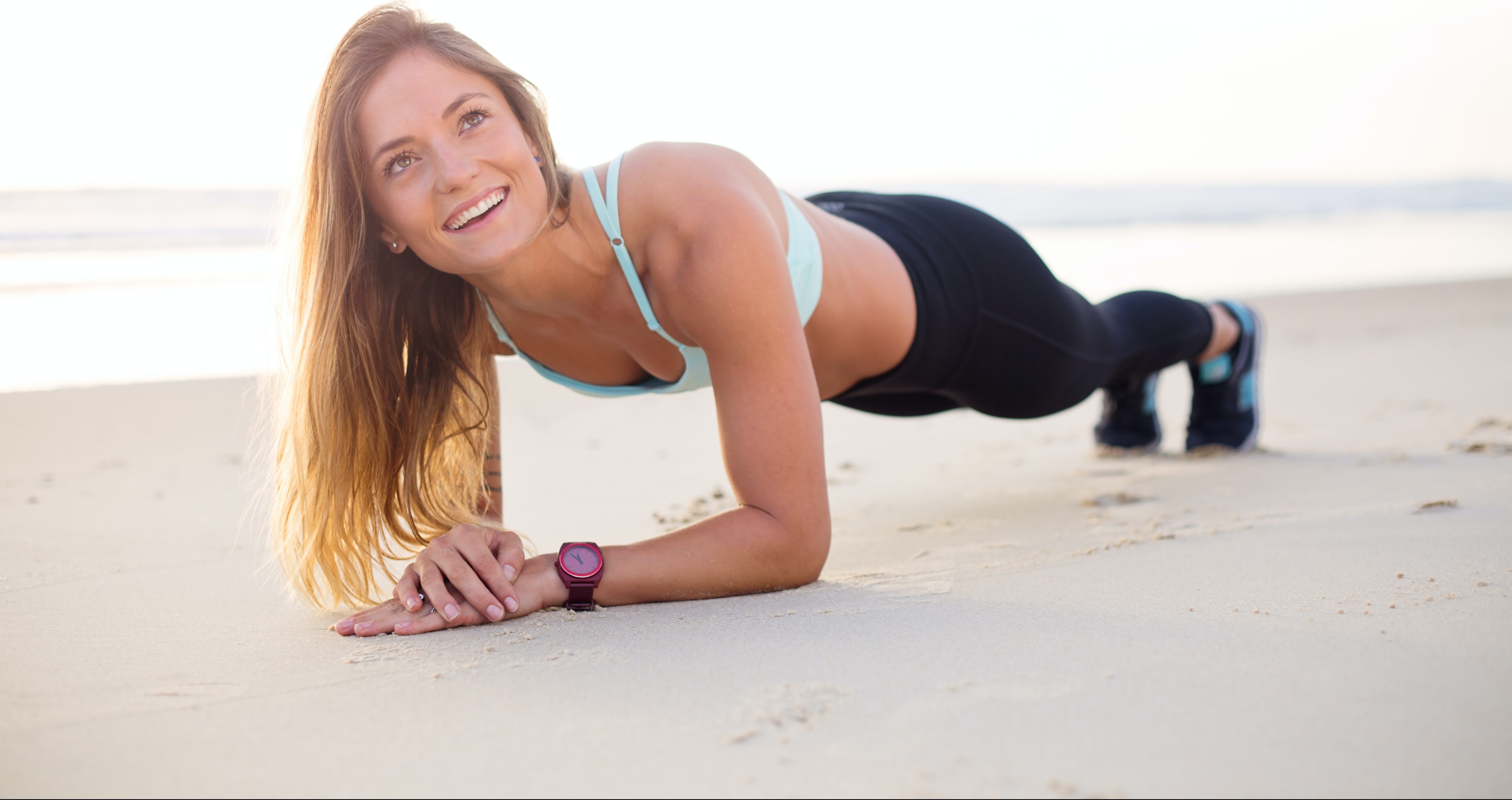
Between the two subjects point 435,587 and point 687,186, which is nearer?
point 435,587

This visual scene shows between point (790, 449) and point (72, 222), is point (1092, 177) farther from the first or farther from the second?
point (790, 449)

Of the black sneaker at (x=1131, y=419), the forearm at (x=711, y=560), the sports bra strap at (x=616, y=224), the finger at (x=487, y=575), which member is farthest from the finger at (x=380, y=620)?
the black sneaker at (x=1131, y=419)

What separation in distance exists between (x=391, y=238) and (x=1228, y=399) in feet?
8.54

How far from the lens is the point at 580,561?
5.83 ft

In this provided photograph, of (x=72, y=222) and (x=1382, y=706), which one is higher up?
(x=72, y=222)

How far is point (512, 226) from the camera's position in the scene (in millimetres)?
1952

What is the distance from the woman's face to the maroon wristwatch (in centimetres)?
59

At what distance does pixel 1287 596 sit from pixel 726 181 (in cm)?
124

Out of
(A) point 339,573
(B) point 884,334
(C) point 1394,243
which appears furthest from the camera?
(C) point 1394,243

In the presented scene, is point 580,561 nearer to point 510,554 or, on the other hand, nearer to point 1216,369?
point 510,554

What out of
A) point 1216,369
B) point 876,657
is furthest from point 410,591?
point 1216,369

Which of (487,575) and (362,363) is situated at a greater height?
(362,363)

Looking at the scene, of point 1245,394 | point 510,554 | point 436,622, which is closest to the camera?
point 436,622

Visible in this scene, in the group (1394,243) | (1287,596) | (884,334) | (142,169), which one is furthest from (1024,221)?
(1287,596)
